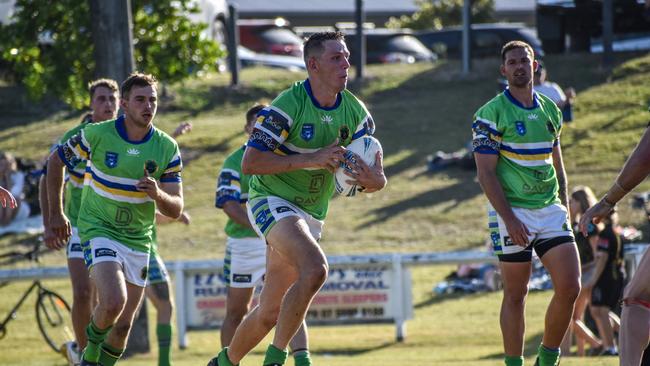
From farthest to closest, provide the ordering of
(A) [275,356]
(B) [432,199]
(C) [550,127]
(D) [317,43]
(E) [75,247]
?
(B) [432,199], (E) [75,247], (C) [550,127], (D) [317,43], (A) [275,356]

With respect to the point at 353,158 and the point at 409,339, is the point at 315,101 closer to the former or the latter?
the point at 353,158

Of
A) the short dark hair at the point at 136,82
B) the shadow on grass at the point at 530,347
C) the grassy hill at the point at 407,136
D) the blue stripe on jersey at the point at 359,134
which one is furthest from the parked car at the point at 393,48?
the blue stripe on jersey at the point at 359,134

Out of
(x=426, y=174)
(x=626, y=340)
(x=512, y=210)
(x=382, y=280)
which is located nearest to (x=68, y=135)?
(x=512, y=210)

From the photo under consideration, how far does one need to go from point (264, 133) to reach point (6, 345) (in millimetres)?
8865

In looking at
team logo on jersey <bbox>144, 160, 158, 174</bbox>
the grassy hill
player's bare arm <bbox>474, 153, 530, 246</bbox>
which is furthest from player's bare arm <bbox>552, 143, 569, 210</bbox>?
the grassy hill

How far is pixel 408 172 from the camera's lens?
71.1 feet

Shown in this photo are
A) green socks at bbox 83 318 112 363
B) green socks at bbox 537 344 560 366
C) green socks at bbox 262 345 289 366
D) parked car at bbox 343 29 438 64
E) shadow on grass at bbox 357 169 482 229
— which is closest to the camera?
green socks at bbox 262 345 289 366

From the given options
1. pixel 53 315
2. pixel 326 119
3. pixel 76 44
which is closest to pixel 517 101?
pixel 326 119

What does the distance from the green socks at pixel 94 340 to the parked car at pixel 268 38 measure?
2580 cm

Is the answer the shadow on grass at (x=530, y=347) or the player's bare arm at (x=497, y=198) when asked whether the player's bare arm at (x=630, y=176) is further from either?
the shadow on grass at (x=530, y=347)

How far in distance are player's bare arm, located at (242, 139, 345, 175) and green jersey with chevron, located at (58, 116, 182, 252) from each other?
1.37 metres

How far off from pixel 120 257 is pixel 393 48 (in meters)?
24.1

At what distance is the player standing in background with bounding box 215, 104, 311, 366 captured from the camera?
34.0 ft

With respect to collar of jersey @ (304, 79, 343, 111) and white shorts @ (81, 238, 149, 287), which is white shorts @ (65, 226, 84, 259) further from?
collar of jersey @ (304, 79, 343, 111)
